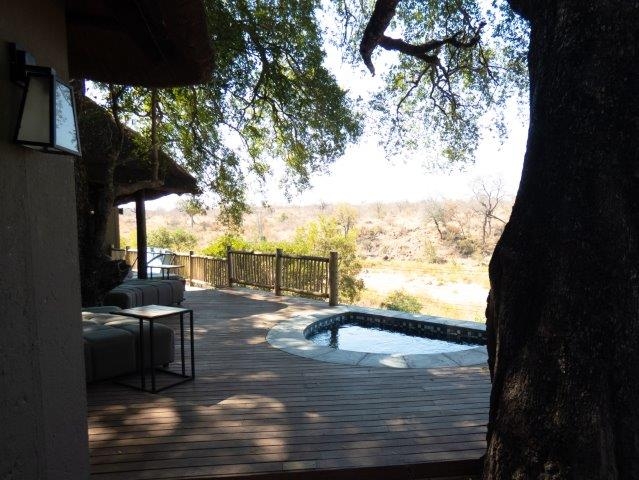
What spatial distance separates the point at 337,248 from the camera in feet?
57.7

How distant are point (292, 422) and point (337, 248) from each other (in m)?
14.4

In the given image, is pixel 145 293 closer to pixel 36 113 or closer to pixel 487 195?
pixel 36 113

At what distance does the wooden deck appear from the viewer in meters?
2.64

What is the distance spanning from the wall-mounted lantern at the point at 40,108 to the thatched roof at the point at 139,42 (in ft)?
2.12

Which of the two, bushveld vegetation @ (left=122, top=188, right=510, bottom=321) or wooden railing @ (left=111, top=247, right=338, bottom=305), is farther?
bushveld vegetation @ (left=122, top=188, right=510, bottom=321)

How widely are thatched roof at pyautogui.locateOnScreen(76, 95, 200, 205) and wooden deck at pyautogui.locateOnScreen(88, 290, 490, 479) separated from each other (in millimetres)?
3852

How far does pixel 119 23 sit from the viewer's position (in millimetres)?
2318

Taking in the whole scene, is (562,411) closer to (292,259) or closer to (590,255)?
(590,255)

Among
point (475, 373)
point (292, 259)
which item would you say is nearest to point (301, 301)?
point (292, 259)

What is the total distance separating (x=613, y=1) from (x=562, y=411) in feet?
5.69

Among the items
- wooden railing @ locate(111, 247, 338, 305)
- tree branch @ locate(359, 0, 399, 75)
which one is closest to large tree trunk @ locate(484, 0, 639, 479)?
tree branch @ locate(359, 0, 399, 75)

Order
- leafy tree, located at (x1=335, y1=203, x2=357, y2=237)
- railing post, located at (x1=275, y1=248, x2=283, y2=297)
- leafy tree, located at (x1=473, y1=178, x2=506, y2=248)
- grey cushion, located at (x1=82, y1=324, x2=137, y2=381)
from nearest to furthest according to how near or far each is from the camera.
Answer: grey cushion, located at (x1=82, y1=324, x2=137, y2=381) < railing post, located at (x1=275, y1=248, x2=283, y2=297) < leafy tree, located at (x1=335, y1=203, x2=357, y2=237) < leafy tree, located at (x1=473, y1=178, x2=506, y2=248)

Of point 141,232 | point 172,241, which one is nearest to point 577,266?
point 141,232

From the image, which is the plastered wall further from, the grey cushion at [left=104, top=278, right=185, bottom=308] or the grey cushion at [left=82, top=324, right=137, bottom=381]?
the grey cushion at [left=104, top=278, right=185, bottom=308]
